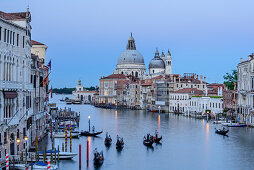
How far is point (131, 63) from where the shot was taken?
406ft

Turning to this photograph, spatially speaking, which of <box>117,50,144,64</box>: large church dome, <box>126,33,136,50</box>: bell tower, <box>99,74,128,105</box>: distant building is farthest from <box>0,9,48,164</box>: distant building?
<box>126,33,136,50</box>: bell tower

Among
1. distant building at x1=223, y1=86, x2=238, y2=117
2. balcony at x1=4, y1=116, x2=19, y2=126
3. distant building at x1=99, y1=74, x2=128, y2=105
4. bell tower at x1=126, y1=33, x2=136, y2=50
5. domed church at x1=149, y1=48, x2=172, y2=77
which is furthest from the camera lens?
bell tower at x1=126, y1=33, x2=136, y2=50

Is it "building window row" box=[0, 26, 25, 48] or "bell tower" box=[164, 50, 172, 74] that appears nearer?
"building window row" box=[0, 26, 25, 48]

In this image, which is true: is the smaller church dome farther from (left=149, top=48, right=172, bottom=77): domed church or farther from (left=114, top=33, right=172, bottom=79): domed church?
(left=114, top=33, right=172, bottom=79): domed church

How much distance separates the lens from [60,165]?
2077 centimetres

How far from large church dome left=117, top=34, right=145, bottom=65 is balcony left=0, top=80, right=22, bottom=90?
105m

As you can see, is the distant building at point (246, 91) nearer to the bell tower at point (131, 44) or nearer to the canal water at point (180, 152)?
the canal water at point (180, 152)

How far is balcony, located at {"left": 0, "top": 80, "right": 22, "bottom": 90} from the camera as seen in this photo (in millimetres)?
17141

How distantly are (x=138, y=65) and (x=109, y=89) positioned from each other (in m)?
16.0

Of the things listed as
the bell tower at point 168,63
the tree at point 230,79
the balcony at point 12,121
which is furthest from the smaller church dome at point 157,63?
the balcony at point 12,121

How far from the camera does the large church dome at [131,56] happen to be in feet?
407

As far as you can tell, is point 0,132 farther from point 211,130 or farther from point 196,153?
point 211,130

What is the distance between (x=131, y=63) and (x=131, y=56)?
6.30 feet

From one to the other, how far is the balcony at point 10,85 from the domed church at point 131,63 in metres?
103
